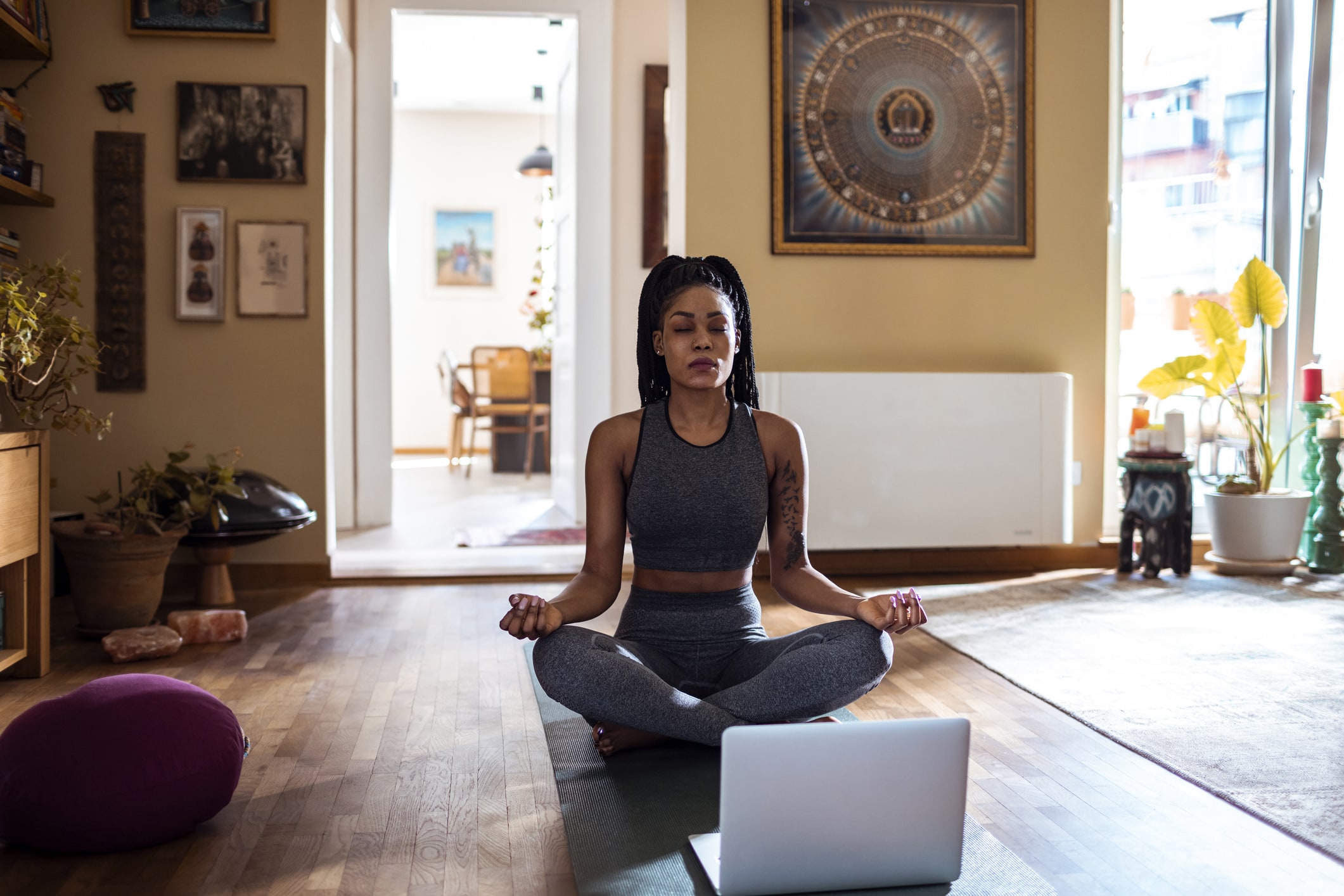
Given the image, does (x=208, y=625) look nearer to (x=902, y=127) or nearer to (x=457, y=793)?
(x=457, y=793)

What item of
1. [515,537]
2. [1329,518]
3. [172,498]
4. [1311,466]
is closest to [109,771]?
[172,498]

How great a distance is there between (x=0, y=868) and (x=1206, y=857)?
1624 mm

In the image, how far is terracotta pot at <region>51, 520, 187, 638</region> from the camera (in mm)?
2998

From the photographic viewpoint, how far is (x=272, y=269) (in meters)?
3.78

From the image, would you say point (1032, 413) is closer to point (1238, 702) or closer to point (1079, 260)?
point (1079, 260)

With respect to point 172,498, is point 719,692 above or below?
below

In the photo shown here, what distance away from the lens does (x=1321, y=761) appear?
199 centimetres

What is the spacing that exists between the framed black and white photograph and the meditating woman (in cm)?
217

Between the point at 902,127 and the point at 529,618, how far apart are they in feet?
9.80

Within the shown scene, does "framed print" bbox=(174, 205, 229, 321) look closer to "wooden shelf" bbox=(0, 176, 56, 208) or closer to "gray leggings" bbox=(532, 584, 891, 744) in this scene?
"wooden shelf" bbox=(0, 176, 56, 208)

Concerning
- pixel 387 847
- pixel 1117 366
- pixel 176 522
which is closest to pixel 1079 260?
pixel 1117 366

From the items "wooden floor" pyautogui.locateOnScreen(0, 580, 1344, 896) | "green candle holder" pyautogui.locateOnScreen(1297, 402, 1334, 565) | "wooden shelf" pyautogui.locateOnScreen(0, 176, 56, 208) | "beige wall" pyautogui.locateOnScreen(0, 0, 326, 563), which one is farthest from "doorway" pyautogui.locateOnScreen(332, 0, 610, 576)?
"green candle holder" pyautogui.locateOnScreen(1297, 402, 1334, 565)

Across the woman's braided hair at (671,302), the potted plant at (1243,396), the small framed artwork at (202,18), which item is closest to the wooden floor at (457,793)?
the woman's braided hair at (671,302)

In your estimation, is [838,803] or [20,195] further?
[20,195]
